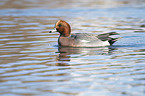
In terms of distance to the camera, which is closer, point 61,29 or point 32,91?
point 32,91

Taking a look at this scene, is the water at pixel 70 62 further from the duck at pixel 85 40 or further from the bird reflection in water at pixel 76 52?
the duck at pixel 85 40

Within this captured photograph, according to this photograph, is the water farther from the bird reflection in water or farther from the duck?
Answer: the duck

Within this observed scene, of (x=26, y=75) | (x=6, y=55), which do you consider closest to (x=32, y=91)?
(x=26, y=75)

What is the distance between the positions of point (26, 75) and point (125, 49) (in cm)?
469

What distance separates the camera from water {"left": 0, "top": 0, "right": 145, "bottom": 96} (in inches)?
277

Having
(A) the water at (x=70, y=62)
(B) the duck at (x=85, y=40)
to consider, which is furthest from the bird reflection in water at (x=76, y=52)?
(B) the duck at (x=85, y=40)

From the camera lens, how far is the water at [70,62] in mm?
7039

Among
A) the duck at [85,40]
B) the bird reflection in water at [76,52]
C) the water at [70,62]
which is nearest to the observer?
the water at [70,62]

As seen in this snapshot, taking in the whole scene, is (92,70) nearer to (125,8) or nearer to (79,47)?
(79,47)

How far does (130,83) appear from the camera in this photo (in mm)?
7328

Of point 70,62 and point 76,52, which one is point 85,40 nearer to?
point 76,52

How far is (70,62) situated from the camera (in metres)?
9.67

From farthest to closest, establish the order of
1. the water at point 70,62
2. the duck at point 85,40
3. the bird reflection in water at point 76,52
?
the duck at point 85,40 < the bird reflection in water at point 76,52 < the water at point 70,62

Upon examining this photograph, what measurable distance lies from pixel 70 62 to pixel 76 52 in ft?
5.68
